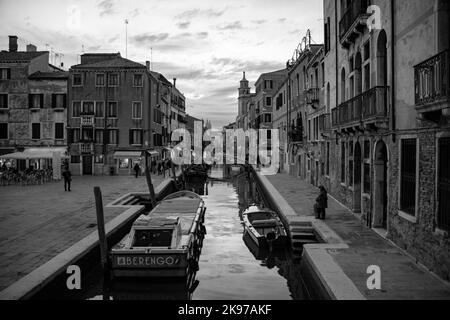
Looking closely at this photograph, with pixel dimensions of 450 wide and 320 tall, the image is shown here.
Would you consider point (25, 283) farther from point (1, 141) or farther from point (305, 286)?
point (1, 141)

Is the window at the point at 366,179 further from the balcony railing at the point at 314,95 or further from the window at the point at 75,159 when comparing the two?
the window at the point at 75,159

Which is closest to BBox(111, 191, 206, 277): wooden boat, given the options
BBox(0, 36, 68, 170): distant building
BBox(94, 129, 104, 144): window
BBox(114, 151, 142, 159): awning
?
BBox(114, 151, 142, 159): awning

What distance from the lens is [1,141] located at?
3869 centimetres

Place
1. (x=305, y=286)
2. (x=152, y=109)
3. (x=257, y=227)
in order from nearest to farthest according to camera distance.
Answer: (x=305, y=286), (x=257, y=227), (x=152, y=109)

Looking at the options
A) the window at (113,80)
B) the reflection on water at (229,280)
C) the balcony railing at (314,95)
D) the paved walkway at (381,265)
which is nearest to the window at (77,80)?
the window at (113,80)

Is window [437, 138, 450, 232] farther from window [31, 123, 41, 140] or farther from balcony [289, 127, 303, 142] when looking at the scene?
window [31, 123, 41, 140]

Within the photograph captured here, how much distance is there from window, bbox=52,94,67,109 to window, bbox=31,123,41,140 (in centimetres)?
204

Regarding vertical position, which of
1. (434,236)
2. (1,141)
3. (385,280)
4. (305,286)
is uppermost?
(1,141)

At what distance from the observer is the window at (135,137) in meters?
40.4

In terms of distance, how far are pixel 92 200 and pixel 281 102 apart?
27.0 metres

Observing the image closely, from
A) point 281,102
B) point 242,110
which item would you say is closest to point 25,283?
point 281,102

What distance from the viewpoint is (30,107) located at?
39000 mm

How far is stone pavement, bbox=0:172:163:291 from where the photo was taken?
12.2 m

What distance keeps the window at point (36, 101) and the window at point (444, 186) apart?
35270mm
